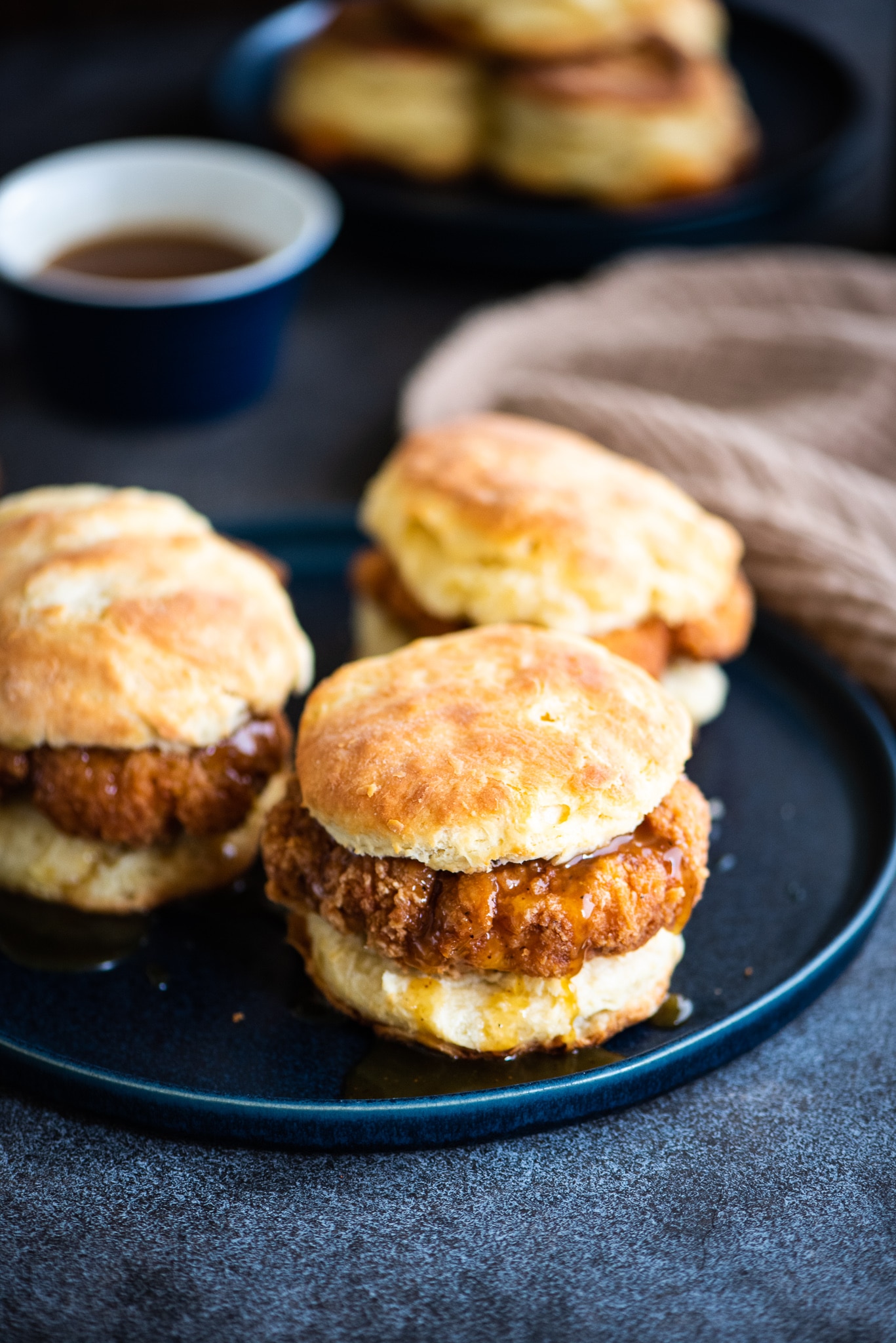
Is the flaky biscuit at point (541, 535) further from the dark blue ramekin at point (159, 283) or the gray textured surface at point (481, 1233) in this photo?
the dark blue ramekin at point (159, 283)

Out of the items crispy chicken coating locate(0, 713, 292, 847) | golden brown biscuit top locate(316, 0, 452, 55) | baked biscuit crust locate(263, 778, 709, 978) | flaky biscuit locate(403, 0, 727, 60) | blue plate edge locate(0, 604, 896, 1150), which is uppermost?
flaky biscuit locate(403, 0, 727, 60)

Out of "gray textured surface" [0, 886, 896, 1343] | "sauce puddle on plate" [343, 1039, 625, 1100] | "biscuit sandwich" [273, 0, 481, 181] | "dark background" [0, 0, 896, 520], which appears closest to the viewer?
"gray textured surface" [0, 886, 896, 1343]

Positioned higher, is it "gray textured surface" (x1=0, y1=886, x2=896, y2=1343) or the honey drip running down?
the honey drip running down

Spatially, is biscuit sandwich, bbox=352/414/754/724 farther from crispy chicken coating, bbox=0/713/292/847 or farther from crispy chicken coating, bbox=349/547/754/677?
crispy chicken coating, bbox=0/713/292/847

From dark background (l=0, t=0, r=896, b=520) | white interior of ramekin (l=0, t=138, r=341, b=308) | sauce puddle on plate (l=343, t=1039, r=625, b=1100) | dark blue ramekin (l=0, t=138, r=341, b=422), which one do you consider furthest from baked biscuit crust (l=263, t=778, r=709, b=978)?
white interior of ramekin (l=0, t=138, r=341, b=308)

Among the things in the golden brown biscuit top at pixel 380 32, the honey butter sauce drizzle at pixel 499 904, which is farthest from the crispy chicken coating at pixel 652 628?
the golden brown biscuit top at pixel 380 32

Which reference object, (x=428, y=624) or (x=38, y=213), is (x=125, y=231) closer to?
(x=38, y=213)

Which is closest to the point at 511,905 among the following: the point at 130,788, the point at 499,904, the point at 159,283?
the point at 499,904
